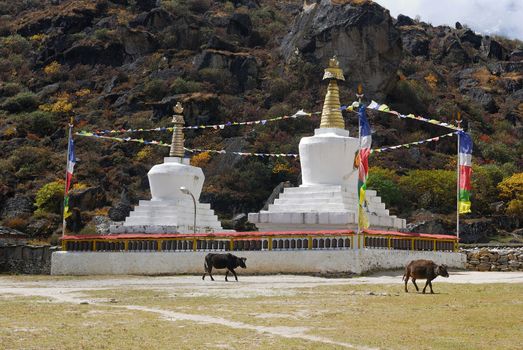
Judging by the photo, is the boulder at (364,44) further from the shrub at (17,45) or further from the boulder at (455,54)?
the shrub at (17,45)

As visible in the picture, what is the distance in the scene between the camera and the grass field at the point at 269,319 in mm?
13414

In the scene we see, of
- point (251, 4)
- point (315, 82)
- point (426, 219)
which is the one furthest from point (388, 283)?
point (251, 4)

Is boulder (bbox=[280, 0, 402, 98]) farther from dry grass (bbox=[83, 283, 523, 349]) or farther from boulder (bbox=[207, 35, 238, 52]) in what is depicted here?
dry grass (bbox=[83, 283, 523, 349])

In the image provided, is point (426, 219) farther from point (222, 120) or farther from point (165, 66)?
point (165, 66)

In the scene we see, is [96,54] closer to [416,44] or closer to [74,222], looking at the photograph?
[74,222]

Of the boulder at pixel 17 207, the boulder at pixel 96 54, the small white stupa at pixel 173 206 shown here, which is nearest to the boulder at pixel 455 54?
the boulder at pixel 96 54

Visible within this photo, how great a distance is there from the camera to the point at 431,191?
70.2 m

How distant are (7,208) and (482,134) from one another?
188 ft

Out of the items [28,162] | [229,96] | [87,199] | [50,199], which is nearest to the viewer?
[87,199]

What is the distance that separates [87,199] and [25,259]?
25107 millimetres

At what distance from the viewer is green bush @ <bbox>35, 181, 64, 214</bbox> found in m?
69.3

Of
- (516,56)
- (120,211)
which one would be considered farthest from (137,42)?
(516,56)

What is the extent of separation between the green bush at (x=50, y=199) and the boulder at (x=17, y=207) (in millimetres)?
1572

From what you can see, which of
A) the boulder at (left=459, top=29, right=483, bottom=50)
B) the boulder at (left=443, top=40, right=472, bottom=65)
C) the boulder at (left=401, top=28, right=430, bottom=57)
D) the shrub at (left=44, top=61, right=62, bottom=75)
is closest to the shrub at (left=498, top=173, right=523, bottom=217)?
the boulder at (left=401, top=28, right=430, bottom=57)
